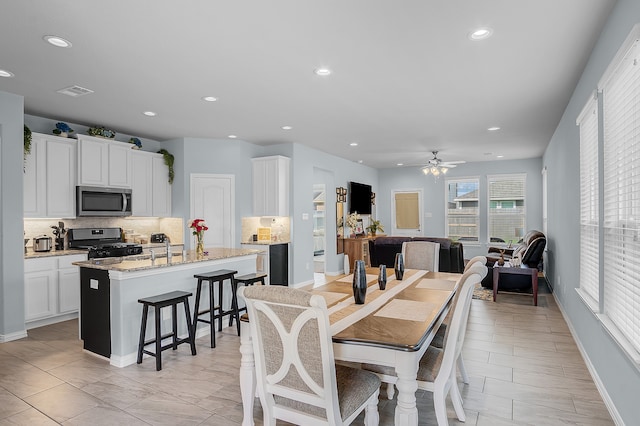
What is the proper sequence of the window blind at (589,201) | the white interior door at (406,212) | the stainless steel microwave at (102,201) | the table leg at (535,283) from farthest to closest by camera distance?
the white interior door at (406,212), the table leg at (535,283), the stainless steel microwave at (102,201), the window blind at (589,201)

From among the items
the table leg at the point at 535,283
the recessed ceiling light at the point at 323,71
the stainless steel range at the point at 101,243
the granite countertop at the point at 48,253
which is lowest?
the table leg at the point at 535,283

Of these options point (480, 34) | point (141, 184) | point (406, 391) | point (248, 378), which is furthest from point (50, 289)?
point (480, 34)

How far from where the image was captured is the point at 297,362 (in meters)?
1.70

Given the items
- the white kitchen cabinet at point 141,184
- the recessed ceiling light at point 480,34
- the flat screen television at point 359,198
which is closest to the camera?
the recessed ceiling light at point 480,34

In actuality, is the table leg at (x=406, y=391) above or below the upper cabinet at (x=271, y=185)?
below

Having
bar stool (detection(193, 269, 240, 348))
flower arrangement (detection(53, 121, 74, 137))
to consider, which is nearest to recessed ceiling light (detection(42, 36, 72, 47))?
bar stool (detection(193, 269, 240, 348))

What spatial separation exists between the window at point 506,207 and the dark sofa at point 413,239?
3420 mm

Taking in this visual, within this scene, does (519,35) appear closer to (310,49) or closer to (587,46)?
(587,46)

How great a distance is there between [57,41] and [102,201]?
3.07 meters

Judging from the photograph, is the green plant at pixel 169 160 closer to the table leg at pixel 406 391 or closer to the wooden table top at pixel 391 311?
the wooden table top at pixel 391 311

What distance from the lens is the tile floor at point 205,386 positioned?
2.49m

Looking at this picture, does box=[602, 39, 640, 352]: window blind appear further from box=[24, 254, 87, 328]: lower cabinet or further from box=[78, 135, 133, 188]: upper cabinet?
box=[78, 135, 133, 188]: upper cabinet

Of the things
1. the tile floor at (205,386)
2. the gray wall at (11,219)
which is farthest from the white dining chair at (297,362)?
the gray wall at (11,219)

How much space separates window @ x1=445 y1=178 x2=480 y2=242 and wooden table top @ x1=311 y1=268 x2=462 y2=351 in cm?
673
